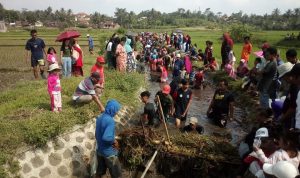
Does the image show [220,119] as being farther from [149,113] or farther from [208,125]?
[149,113]

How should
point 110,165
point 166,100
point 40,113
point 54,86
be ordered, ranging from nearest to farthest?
point 110,165 < point 40,113 < point 54,86 < point 166,100

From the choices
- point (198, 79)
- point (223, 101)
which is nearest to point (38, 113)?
point (223, 101)

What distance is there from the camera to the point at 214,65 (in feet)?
58.0

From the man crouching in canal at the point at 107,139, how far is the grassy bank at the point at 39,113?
1355mm

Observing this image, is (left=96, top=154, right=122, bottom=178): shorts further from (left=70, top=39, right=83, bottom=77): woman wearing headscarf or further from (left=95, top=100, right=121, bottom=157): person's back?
(left=70, top=39, right=83, bottom=77): woman wearing headscarf

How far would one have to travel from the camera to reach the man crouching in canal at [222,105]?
960 cm

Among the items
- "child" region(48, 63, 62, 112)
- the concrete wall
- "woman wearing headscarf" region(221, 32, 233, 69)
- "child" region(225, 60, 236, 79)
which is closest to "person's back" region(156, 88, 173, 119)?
the concrete wall

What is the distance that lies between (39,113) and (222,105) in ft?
17.3

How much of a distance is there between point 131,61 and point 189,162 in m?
10.3

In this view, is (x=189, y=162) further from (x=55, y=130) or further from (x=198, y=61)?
(x=198, y=61)

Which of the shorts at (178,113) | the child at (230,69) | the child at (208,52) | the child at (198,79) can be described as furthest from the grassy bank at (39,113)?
the child at (208,52)

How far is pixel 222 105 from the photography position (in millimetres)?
9703

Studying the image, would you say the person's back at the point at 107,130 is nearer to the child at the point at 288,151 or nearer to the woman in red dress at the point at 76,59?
the child at the point at 288,151

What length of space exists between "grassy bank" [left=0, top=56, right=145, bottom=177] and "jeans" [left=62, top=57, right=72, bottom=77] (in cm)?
84
